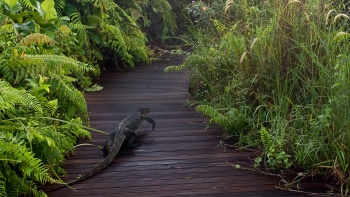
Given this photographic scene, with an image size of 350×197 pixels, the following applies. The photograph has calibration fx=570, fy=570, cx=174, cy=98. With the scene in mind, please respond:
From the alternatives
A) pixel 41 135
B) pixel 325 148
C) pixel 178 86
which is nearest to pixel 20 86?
pixel 41 135

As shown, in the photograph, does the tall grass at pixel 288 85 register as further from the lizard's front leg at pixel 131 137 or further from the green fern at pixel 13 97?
the green fern at pixel 13 97

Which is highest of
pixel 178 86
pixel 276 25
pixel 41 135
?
pixel 276 25

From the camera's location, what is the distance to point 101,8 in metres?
7.14

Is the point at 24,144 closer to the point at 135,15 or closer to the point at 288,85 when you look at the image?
the point at 288,85

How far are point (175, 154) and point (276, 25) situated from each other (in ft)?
4.50

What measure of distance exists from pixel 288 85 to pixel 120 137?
1.39 m

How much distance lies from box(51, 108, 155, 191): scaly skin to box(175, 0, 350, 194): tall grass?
52cm

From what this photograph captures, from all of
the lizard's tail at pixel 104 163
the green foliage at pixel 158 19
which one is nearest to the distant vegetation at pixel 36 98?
the lizard's tail at pixel 104 163

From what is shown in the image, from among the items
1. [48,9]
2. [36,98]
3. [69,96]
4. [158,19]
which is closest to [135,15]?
[158,19]

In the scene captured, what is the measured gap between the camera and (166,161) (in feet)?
13.3

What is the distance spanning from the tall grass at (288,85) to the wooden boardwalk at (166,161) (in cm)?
22

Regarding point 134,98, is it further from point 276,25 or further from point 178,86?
point 276,25

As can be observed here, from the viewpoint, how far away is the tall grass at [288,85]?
12.2 feet

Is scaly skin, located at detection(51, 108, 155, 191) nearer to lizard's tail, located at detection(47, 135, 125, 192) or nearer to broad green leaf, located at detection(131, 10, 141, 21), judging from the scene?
lizard's tail, located at detection(47, 135, 125, 192)
